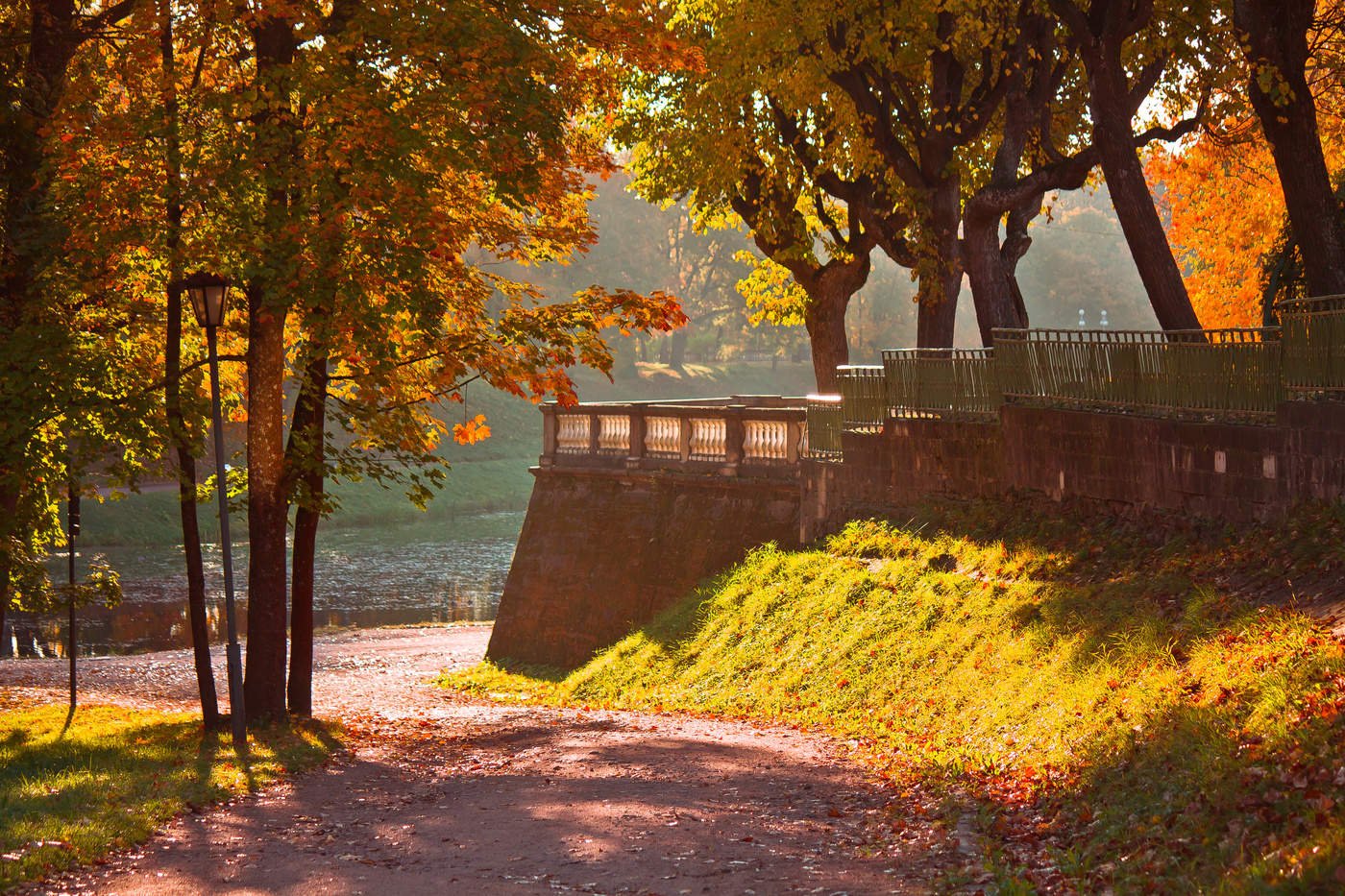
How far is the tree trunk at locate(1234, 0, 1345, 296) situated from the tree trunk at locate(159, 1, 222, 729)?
12.0 meters

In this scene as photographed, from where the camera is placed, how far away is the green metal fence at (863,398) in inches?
835

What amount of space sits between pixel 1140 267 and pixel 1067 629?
705 centimetres

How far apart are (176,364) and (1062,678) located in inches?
370

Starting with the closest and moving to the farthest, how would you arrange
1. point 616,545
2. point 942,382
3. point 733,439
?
point 942,382, point 733,439, point 616,545

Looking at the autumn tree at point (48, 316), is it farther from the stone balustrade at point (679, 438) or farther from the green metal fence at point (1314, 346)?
the green metal fence at point (1314, 346)

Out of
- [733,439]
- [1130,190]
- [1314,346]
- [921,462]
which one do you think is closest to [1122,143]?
[1130,190]

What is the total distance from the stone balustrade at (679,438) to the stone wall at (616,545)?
244 millimetres

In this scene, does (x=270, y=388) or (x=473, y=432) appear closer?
(x=270, y=388)

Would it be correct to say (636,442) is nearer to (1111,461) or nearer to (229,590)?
(1111,461)

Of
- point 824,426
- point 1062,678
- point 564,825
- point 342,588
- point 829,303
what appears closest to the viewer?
point 564,825

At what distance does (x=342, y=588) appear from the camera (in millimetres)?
37906

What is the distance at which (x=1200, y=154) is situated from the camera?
29906 mm

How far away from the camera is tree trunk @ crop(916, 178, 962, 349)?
74.1ft

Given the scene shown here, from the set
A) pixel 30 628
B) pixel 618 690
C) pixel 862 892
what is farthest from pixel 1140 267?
pixel 30 628
